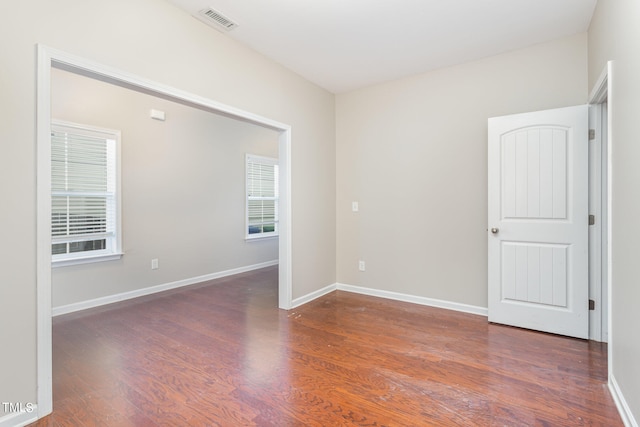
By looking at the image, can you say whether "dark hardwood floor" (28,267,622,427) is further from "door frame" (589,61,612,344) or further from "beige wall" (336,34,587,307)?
"beige wall" (336,34,587,307)

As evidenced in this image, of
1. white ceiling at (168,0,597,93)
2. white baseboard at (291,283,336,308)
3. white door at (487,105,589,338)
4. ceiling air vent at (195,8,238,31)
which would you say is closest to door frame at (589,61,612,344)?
→ white door at (487,105,589,338)

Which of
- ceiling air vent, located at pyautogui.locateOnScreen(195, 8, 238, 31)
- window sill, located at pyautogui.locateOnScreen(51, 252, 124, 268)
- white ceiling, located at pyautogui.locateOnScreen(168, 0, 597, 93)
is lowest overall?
window sill, located at pyautogui.locateOnScreen(51, 252, 124, 268)

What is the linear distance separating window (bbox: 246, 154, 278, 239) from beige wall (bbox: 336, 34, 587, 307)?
2.07 metres

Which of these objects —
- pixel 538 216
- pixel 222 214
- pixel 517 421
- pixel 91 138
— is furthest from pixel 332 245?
pixel 91 138

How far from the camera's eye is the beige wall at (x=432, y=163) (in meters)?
3.04

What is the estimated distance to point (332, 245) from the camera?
14.1ft

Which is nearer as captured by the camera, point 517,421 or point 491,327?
point 517,421

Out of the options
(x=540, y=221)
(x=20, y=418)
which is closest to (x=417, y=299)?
(x=540, y=221)

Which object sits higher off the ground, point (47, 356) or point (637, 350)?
point (637, 350)

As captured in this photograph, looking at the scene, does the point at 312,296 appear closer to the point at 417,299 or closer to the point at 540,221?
the point at 417,299

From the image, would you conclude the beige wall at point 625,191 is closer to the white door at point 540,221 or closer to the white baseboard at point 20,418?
the white door at point 540,221

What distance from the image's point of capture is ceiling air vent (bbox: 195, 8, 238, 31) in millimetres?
2482

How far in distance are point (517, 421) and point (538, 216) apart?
6.04ft

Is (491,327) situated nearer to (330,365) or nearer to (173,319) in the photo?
(330,365)
